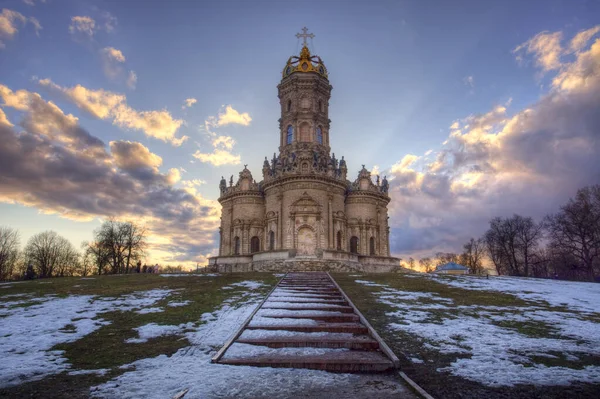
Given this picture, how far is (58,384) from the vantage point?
598 cm

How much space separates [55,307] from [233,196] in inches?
1230

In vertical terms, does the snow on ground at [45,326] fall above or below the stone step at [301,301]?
below

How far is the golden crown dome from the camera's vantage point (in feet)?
Answer: 148

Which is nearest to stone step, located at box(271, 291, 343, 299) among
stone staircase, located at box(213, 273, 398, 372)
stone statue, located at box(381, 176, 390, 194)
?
stone staircase, located at box(213, 273, 398, 372)

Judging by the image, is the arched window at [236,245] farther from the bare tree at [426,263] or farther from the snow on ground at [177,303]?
the bare tree at [426,263]

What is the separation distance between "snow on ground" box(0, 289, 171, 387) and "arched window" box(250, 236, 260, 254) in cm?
2471

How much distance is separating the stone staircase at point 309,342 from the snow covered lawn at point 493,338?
0.66 metres

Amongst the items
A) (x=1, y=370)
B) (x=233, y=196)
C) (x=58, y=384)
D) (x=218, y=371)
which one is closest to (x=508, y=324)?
(x=218, y=371)

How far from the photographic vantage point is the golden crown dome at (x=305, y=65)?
4506 centimetres

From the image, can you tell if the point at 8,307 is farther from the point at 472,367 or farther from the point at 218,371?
the point at 472,367

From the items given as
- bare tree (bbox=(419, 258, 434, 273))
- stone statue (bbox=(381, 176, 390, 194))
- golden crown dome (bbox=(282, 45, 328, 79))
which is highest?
golden crown dome (bbox=(282, 45, 328, 79))

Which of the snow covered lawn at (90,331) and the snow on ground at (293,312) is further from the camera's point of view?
the snow on ground at (293,312)

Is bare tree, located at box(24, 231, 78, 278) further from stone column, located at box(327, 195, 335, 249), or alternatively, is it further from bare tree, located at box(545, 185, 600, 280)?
bare tree, located at box(545, 185, 600, 280)

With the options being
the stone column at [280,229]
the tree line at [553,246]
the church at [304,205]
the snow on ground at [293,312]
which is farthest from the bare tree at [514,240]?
the snow on ground at [293,312]
